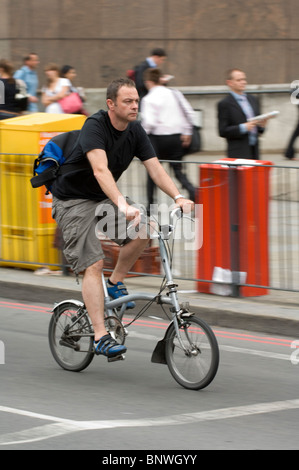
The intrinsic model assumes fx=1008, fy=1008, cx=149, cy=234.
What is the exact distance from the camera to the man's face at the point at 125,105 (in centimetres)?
616

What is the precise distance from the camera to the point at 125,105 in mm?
6156

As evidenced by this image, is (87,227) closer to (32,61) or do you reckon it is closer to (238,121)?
(238,121)

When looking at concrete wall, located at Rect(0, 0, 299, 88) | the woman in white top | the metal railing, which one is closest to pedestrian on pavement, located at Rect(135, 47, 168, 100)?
the woman in white top

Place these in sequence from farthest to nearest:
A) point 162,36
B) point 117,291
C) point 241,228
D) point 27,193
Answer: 1. point 162,36
2. point 27,193
3. point 241,228
4. point 117,291

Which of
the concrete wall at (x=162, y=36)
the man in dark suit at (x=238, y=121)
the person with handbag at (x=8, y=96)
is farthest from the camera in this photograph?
the concrete wall at (x=162, y=36)

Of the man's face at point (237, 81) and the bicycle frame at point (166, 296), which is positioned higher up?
the man's face at point (237, 81)

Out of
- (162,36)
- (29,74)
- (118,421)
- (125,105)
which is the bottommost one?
(118,421)

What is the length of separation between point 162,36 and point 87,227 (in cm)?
1531

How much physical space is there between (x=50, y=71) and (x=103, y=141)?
336 inches

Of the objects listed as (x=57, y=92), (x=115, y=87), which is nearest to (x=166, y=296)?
(x=115, y=87)

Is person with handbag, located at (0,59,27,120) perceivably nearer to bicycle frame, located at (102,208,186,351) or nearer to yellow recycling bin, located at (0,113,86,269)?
yellow recycling bin, located at (0,113,86,269)

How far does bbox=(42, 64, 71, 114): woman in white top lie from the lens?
46.7 feet

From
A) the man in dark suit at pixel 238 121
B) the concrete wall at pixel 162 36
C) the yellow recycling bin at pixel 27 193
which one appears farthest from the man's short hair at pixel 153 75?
the concrete wall at pixel 162 36

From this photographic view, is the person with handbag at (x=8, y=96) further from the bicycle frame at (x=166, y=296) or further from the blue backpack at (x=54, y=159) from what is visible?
the bicycle frame at (x=166, y=296)
